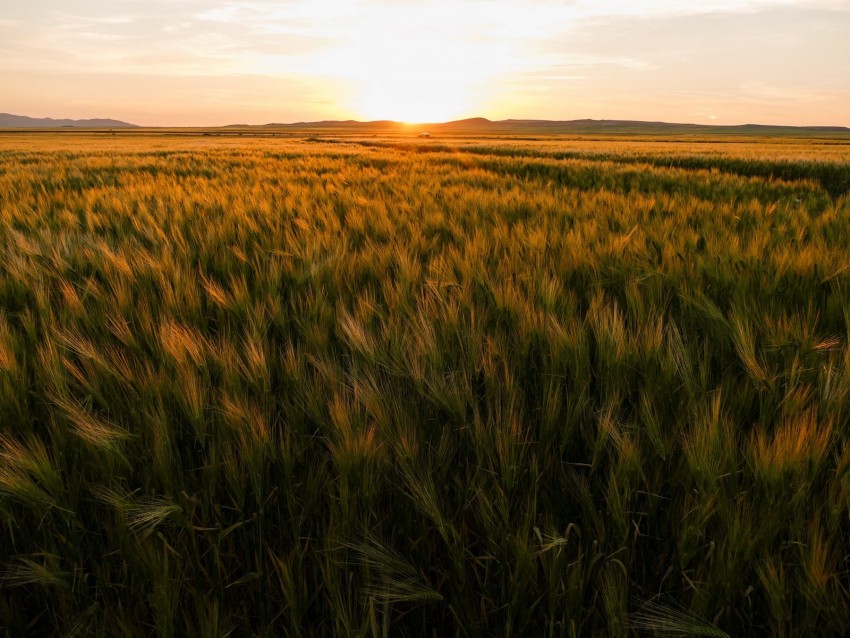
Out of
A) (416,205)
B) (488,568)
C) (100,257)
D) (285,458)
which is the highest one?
(416,205)

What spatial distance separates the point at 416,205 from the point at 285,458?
3.13m

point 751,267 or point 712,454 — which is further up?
point 751,267

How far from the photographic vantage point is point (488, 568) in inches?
28.2

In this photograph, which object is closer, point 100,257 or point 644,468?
point 644,468

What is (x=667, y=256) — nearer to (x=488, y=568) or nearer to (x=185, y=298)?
(x=488, y=568)

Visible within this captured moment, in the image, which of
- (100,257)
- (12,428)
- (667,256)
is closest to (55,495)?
(12,428)

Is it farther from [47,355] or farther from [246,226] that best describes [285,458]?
[246,226]

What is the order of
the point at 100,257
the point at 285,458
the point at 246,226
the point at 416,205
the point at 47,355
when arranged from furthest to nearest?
the point at 416,205 → the point at 246,226 → the point at 100,257 → the point at 47,355 → the point at 285,458

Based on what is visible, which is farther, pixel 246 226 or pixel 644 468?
pixel 246 226

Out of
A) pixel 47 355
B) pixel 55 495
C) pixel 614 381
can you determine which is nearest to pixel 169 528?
pixel 55 495

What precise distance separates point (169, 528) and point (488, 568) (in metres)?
0.51

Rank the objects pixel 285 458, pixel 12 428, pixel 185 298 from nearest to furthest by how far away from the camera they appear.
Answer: pixel 285 458 → pixel 12 428 → pixel 185 298

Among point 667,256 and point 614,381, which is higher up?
point 667,256

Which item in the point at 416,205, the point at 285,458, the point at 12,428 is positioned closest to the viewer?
the point at 285,458
